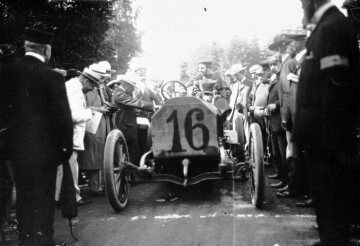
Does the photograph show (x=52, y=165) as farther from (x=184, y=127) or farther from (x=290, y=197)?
(x=290, y=197)

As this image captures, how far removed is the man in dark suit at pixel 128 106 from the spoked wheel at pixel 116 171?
130cm

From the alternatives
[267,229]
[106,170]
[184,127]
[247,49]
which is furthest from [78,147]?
[247,49]

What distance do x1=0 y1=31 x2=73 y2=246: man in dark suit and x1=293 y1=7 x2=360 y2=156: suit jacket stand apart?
6.48 feet

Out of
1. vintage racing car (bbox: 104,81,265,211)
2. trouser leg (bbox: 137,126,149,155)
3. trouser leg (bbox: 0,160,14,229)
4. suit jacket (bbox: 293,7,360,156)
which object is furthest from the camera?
trouser leg (bbox: 137,126,149,155)

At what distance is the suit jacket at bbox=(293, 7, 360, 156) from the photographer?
9.21 feet

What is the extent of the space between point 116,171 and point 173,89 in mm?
2407

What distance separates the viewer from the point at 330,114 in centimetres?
284

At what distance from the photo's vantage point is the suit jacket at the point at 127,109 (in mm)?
7234

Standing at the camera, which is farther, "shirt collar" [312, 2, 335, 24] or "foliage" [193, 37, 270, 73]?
"foliage" [193, 37, 270, 73]

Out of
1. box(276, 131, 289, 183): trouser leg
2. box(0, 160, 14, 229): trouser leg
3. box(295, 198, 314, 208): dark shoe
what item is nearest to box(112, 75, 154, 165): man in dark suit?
box(276, 131, 289, 183): trouser leg

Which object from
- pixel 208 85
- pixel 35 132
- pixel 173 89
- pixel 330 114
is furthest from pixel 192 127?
pixel 330 114

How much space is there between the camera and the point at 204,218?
16.4 feet

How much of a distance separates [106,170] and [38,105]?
170cm

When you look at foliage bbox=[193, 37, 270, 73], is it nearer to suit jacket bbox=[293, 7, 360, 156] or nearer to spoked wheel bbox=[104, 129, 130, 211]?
spoked wheel bbox=[104, 129, 130, 211]
